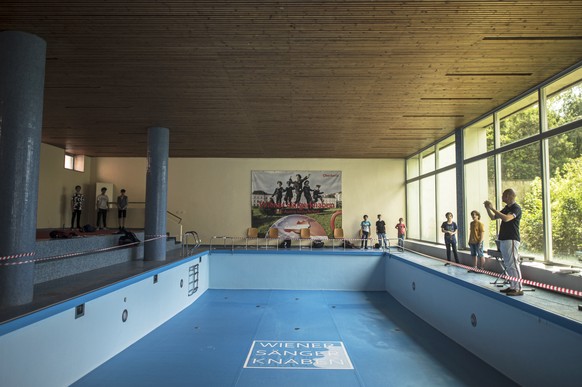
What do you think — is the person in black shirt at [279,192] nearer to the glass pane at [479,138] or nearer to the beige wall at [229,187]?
the beige wall at [229,187]

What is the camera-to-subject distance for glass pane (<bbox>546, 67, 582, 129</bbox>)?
16.5ft

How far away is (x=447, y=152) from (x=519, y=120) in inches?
120

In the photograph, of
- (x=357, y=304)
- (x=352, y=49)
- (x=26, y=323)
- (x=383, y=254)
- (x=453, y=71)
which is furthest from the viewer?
(x=383, y=254)

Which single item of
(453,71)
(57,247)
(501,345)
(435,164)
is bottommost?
(501,345)

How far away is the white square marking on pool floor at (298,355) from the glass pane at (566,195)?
3.73 m

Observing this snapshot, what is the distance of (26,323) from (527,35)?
5.96 meters

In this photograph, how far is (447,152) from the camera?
941 cm

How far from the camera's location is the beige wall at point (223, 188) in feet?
39.8

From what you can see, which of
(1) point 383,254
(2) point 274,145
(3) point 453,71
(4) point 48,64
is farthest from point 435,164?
(4) point 48,64

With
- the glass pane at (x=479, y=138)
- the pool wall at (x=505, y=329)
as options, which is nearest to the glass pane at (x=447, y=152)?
the glass pane at (x=479, y=138)

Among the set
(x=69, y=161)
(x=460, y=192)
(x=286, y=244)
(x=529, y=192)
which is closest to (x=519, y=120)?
(x=529, y=192)

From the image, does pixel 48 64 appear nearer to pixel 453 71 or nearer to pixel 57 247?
pixel 57 247

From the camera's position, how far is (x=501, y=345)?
3.97 meters

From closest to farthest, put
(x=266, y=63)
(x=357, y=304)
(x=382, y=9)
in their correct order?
(x=382, y=9), (x=266, y=63), (x=357, y=304)
